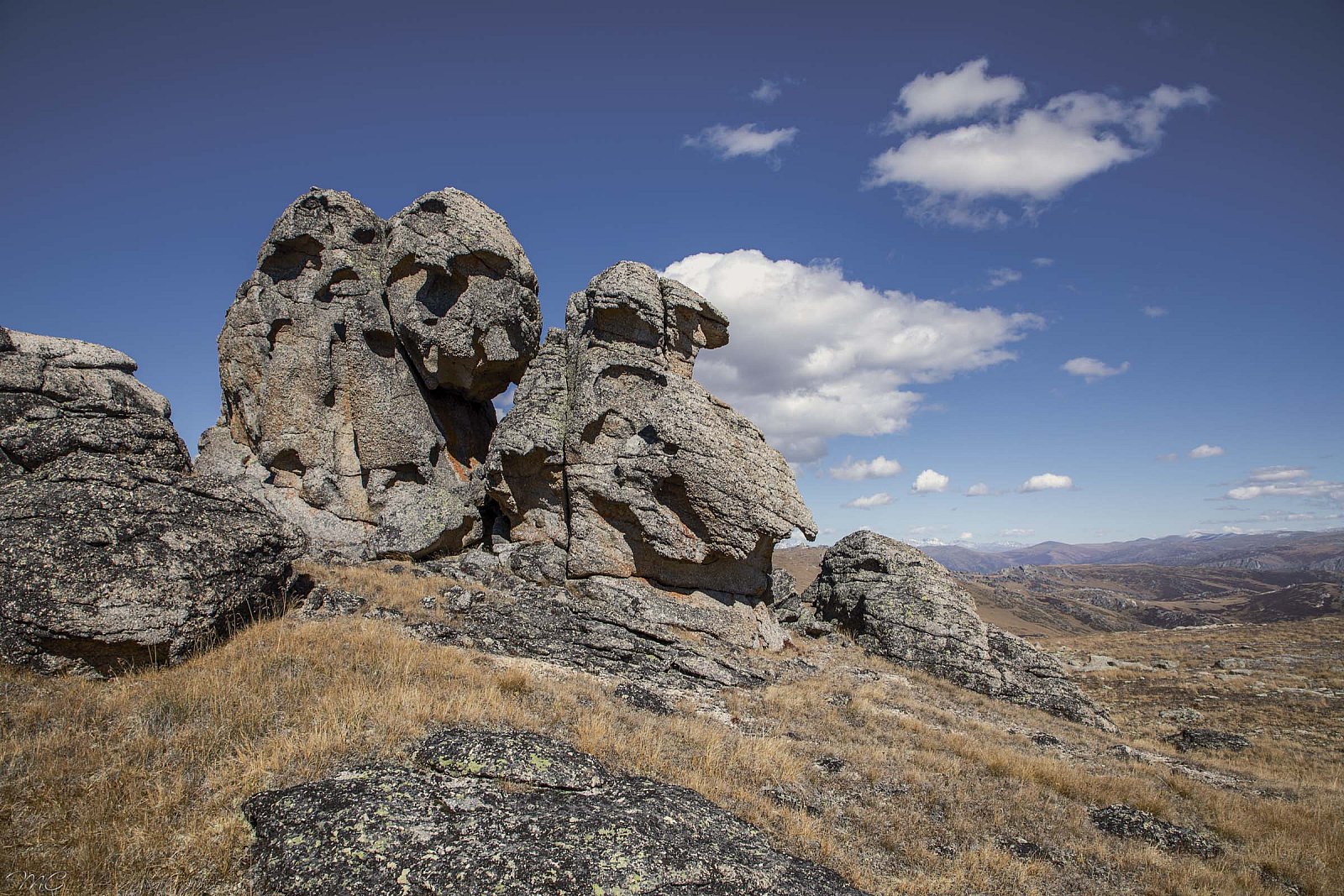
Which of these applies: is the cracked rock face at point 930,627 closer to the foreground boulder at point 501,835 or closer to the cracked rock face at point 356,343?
the foreground boulder at point 501,835

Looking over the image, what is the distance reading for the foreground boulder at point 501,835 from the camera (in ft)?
17.1

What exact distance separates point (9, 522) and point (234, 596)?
3211 millimetres

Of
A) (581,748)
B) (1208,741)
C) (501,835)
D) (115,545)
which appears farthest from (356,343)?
(1208,741)

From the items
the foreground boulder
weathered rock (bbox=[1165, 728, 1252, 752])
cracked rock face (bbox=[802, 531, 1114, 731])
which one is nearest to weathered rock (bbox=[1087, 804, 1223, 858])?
the foreground boulder

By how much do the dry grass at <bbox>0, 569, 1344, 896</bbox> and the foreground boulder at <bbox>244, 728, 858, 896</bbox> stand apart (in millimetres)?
518

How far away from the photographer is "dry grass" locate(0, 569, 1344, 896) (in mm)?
5379

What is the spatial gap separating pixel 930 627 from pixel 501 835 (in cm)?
2108

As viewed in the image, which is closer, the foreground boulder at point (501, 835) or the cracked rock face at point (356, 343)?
the foreground boulder at point (501, 835)

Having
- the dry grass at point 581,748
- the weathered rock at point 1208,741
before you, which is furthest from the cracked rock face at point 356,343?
the weathered rock at point 1208,741

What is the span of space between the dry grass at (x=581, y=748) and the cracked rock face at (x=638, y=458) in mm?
5849

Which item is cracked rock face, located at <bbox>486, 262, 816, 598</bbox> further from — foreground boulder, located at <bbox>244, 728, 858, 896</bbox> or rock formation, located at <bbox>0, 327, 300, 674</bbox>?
foreground boulder, located at <bbox>244, 728, 858, 896</bbox>

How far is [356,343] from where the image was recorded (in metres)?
26.0

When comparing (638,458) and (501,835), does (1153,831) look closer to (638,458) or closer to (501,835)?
(501,835)

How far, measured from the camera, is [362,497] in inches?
1016
